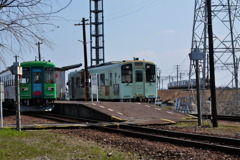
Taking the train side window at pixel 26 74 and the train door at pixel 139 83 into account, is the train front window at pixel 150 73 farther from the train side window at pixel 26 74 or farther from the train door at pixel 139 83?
the train side window at pixel 26 74

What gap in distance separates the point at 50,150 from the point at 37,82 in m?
16.4

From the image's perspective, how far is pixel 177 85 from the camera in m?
77.4

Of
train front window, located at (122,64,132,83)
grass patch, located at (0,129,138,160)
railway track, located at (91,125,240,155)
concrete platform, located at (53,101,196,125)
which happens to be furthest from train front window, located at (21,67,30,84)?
grass patch, located at (0,129,138,160)

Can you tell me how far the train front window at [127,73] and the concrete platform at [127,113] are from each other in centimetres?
470

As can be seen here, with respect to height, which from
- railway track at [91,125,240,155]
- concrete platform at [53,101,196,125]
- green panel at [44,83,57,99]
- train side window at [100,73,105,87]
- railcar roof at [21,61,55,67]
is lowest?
railway track at [91,125,240,155]

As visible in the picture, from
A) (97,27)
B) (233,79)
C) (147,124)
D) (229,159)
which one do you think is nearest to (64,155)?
(229,159)

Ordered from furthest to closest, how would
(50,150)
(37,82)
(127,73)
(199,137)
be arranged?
(127,73), (37,82), (199,137), (50,150)

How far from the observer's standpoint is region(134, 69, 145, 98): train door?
2725 cm

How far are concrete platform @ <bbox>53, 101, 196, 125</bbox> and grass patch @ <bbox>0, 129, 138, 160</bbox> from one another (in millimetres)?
5753

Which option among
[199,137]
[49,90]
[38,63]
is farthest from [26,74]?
[199,137]

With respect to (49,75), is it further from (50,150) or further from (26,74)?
(50,150)

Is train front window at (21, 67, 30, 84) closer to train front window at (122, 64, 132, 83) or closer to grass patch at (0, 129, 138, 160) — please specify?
train front window at (122, 64, 132, 83)

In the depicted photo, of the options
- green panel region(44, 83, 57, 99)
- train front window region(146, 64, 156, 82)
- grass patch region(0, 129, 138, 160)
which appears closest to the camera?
grass patch region(0, 129, 138, 160)

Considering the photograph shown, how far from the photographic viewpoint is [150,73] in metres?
27.8
